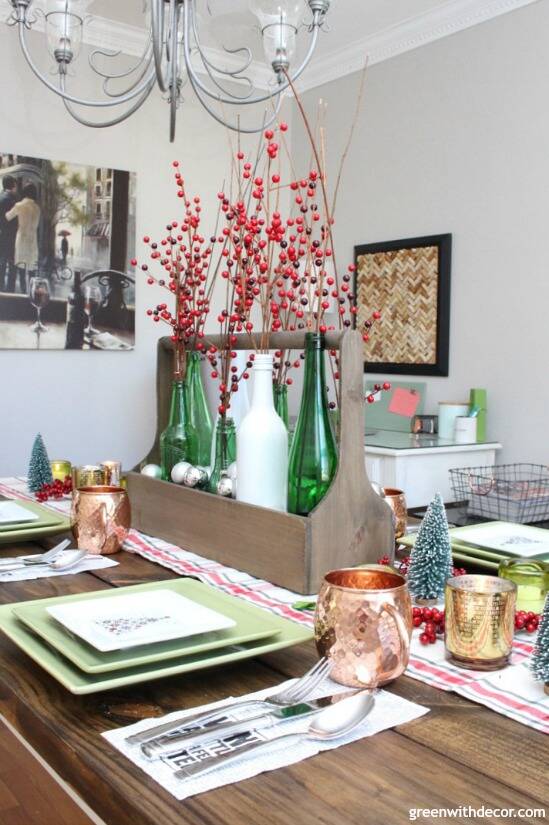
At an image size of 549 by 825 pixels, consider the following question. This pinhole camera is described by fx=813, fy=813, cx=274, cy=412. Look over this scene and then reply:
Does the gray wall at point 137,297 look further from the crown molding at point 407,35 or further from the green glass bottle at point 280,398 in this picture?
the green glass bottle at point 280,398

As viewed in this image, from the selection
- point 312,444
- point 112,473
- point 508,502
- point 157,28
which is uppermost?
point 157,28

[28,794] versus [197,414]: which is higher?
[197,414]

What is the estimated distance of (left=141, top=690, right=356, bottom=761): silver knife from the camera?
2.02 ft

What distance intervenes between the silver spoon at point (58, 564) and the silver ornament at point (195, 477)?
7.7 inches

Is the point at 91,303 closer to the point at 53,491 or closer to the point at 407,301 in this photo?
the point at 407,301

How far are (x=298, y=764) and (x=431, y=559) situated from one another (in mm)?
462

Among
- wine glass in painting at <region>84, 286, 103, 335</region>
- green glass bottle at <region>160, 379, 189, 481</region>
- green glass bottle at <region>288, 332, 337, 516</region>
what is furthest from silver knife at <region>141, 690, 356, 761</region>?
wine glass in painting at <region>84, 286, 103, 335</region>

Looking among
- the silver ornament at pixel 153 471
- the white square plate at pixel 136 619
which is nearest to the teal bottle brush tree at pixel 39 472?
the silver ornament at pixel 153 471

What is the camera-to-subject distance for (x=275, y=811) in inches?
21.3

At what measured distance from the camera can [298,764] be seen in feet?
1.99

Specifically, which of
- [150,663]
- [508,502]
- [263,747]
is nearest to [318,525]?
[150,663]

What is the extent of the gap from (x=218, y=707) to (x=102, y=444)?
333 cm

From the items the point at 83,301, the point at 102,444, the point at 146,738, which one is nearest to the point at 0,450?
the point at 102,444

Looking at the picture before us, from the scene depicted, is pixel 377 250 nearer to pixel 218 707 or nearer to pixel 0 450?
pixel 0 450
